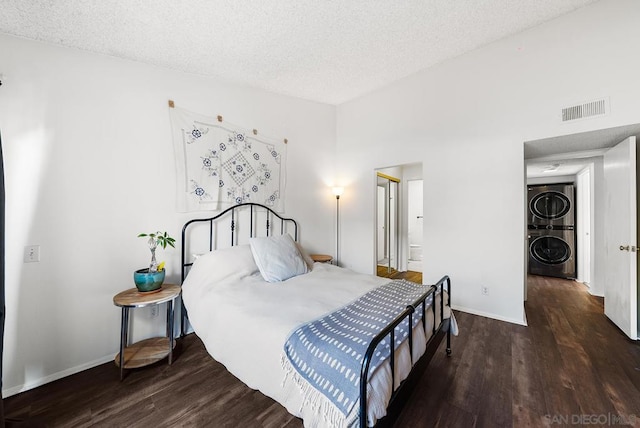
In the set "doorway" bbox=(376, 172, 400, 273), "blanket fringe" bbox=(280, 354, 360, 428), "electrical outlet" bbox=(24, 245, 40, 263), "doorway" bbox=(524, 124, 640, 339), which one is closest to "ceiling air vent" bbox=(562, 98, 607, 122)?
"doorway" bbox=(524, 124, 640, 339)

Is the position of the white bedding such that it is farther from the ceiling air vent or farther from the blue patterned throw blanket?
the ceiling air vent

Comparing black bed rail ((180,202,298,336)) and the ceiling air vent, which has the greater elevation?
the ceiling air vent

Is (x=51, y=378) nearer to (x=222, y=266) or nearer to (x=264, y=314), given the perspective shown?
(x=222, y=266)

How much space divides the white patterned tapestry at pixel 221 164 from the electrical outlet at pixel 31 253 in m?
1.03

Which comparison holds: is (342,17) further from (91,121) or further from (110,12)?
(91,121)

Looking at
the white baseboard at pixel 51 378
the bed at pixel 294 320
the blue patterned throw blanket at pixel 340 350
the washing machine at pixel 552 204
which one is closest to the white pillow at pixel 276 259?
the bed at pixel 294 320

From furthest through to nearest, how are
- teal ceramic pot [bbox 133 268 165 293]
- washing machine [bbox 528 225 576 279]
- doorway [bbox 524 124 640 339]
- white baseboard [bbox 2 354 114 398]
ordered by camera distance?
washing machine [bbox 528 225 576 279] < doorway [bbox 524 124 640 339] < teal ceramic pot [bbox 133 268 165 293] < white baseboard [bbox 2 354 114 398]

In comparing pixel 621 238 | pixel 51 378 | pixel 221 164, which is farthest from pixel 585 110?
pixel 51 378

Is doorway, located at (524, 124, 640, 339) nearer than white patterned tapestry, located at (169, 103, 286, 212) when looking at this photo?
Yes

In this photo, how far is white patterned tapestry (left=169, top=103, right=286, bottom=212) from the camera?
8.56ft

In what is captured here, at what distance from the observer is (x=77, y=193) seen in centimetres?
206

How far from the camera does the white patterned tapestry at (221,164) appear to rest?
103 inches

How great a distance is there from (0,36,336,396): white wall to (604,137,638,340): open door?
431cm

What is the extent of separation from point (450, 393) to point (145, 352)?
2.40 m
